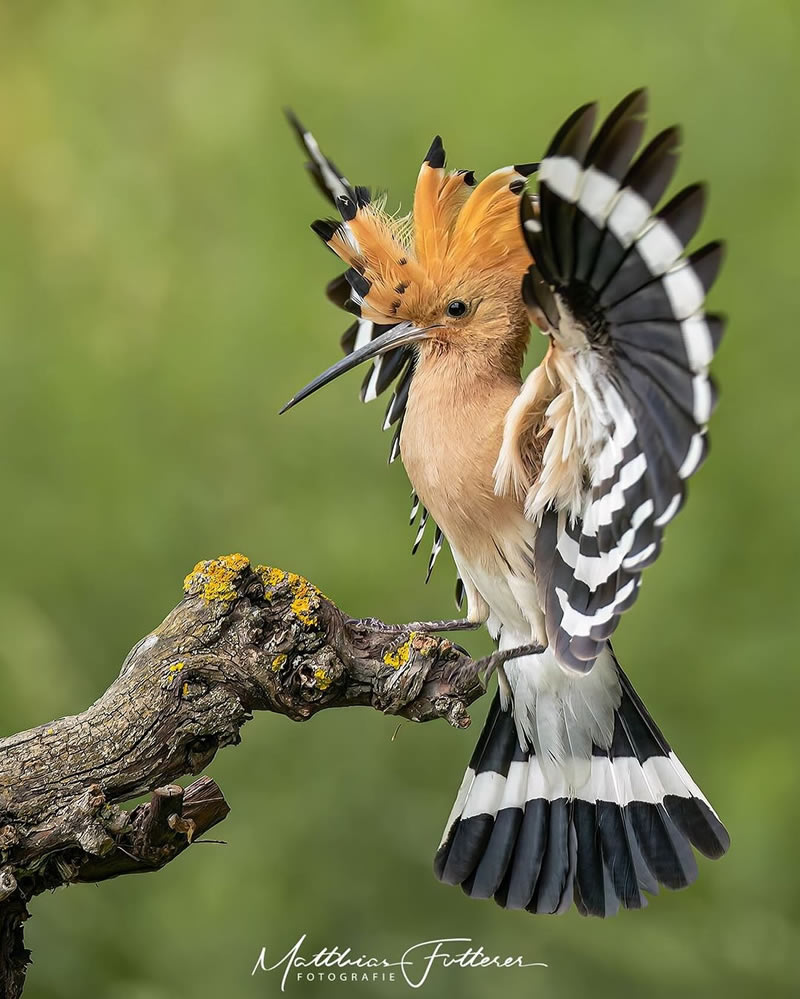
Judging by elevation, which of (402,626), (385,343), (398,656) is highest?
(385,343)

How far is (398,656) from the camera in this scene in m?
1.53

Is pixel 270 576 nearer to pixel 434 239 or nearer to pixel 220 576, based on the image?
pixel 220 576

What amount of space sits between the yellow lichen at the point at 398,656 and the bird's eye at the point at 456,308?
1.46 feet

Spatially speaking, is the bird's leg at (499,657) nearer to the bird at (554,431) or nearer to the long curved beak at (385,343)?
the bird at (554,431)

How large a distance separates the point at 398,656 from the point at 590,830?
49cm

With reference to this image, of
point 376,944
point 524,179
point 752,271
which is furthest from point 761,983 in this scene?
point 524,179

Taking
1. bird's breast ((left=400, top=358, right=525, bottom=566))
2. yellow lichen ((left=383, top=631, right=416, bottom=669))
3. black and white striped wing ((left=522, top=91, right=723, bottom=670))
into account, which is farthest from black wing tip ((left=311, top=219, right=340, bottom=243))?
yellow lichen ((left=383, top=631, right=416, bottom=669))

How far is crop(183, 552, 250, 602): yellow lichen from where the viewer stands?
4.74 feet

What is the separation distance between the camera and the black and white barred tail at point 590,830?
1.77 metres

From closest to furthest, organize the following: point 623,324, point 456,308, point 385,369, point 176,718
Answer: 1. point 623,324
2. point 176,718
3. point 456,308
4. point 385,369

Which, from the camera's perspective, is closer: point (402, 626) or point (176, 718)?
point (176, 718)
